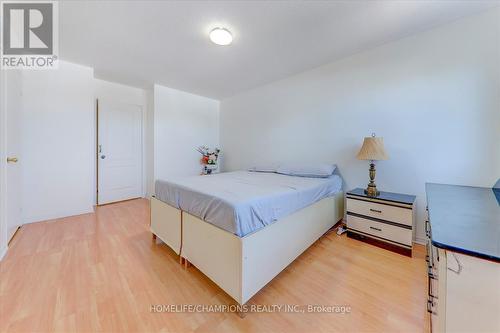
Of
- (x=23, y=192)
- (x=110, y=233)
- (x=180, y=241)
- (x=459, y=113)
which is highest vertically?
(x=459, y=113)

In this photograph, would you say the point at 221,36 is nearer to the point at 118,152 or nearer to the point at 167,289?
the point at 167,289

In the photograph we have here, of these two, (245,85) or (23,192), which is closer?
(23,192)

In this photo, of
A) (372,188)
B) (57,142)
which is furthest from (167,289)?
(57,142)

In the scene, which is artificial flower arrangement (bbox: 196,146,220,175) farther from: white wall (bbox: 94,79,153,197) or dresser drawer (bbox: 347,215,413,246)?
dresser drawer (bbox: 347,215,413,246)

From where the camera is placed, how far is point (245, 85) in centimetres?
380

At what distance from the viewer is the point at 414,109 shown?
85.2 inches

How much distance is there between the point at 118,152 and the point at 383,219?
14.8 feet

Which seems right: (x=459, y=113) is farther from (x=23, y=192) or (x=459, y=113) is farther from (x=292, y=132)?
(x=23, y=192)

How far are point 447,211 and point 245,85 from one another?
11.6ft

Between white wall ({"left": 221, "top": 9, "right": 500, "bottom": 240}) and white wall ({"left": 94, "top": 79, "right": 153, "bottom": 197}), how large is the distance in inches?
115

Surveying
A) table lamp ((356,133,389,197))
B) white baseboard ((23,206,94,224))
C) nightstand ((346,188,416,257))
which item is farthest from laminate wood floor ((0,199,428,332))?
table lamp ((356,133,389,197))

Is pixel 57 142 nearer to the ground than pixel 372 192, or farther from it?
farther from it

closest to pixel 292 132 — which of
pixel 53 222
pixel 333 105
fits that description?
pixel 333 105

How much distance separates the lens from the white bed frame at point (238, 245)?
128 centimetres
